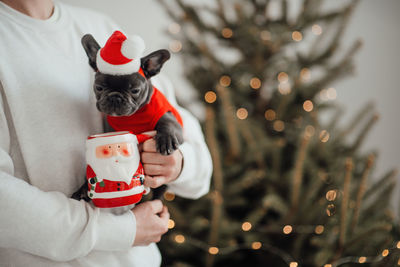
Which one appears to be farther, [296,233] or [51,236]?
[296,233]

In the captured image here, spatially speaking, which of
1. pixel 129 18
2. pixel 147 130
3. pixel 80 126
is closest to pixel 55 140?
pixel 80 126

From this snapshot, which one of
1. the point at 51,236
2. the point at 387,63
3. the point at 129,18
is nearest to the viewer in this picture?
the point at 51,236

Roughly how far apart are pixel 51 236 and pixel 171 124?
259mm

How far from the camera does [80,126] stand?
525 millimetres

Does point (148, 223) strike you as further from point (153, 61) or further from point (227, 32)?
point (227, 32)

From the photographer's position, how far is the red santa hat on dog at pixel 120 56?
447 millimetres

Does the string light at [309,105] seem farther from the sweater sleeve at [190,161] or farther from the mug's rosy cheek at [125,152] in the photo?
the mug's rosy cheek at [125,152]

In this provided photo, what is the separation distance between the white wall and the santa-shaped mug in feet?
3.83

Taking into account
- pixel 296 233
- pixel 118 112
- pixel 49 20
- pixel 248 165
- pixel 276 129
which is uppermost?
pixel 49 20

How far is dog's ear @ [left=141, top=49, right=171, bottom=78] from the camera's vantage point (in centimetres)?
49

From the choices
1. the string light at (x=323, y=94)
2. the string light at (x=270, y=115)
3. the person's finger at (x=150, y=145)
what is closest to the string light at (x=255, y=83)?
the string light at (x=270, y=115)

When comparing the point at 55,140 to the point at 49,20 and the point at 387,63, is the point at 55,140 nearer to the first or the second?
the point at 49,20

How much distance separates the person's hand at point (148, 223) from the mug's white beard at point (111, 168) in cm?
10

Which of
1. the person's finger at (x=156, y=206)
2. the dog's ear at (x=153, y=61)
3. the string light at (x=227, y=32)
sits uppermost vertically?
the string light at (x=227, y=32)
